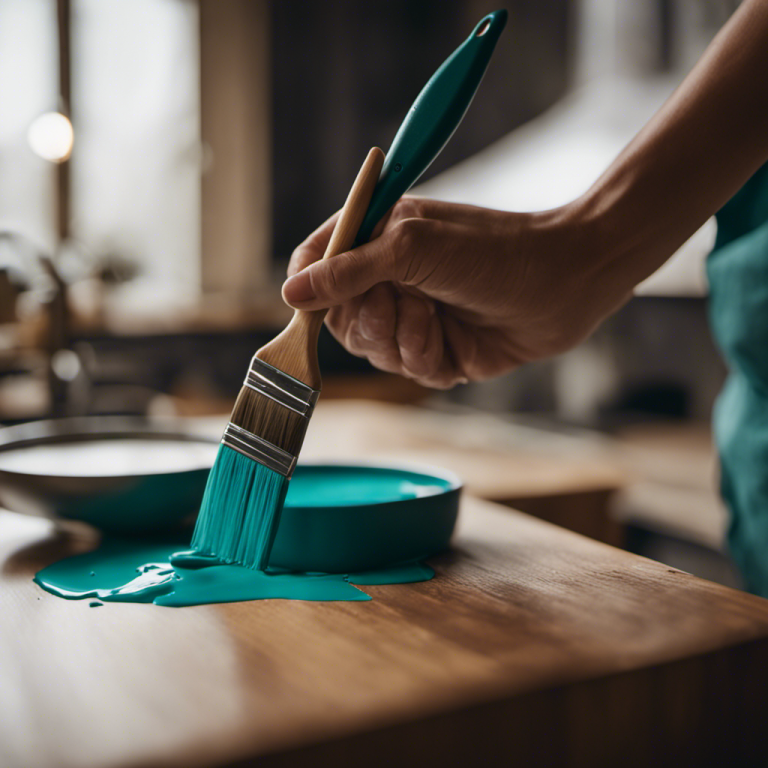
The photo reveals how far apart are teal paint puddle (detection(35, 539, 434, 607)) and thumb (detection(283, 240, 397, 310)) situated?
0.19 meters

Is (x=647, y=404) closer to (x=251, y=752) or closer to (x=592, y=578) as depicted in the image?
(x=592, y=578)

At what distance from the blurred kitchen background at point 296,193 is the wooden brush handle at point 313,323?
30.8 inches

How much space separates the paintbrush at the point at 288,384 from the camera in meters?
0.56

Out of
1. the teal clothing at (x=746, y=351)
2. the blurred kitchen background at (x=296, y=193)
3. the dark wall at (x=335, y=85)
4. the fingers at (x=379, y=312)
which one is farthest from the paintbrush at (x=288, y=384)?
the dark wall at (x=335, y=85)

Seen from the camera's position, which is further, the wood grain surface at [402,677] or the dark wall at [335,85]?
the dark wall at [335,85]

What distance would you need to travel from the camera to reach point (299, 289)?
59 cm

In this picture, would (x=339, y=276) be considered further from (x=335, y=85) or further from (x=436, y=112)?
(x=335, y=85)

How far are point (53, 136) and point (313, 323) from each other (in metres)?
1.66

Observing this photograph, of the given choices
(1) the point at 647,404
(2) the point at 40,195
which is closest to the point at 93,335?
(2) the point at 40,195

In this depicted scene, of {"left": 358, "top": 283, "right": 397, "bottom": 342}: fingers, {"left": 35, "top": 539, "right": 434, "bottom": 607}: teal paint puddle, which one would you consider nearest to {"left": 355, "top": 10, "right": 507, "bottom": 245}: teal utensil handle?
{"left": 358, "top": 283, "right": 397, "bottom": 342}: fingers

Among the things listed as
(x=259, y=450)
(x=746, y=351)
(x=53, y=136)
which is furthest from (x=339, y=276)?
(x=53, y=136)

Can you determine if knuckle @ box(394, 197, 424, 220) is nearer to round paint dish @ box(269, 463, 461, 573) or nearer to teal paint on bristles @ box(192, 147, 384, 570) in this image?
teal paint on bristles @ box(192, 147, 384, 570)

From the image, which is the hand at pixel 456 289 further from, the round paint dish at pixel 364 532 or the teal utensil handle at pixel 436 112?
the round paint dish at pixel 364 532

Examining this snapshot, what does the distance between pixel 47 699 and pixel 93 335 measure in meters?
3.19
